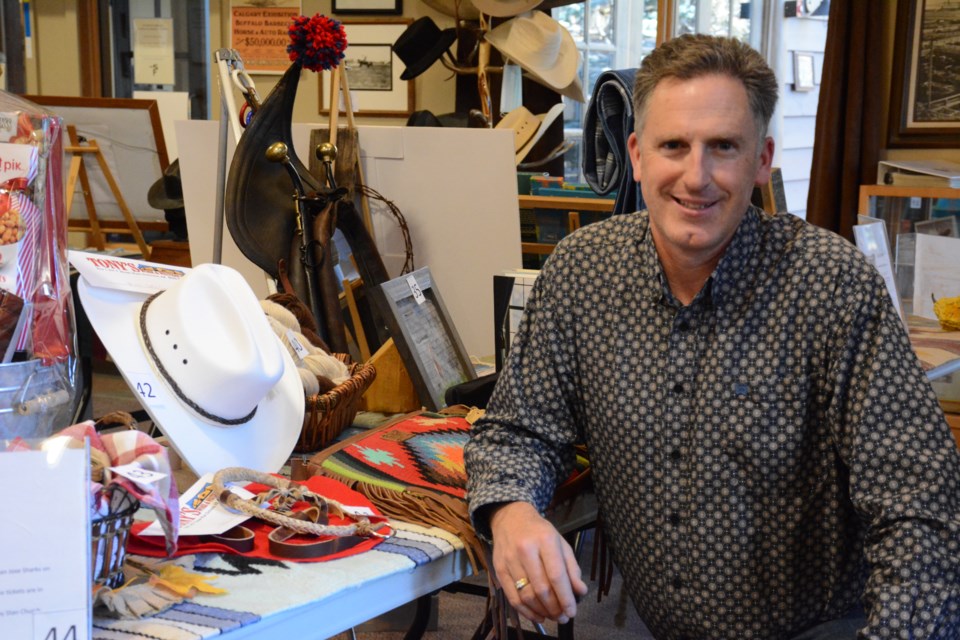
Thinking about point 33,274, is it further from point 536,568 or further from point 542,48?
point 542,48

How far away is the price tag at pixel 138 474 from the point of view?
1059mm

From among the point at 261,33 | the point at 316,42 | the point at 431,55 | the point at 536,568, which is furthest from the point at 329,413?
the point at 261,33

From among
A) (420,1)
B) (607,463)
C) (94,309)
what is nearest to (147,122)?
(420,1)

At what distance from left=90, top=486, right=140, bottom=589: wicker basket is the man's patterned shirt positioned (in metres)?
0.47

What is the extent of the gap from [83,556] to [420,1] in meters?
5.23

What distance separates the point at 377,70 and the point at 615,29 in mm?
1367

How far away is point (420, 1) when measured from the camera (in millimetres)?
5809

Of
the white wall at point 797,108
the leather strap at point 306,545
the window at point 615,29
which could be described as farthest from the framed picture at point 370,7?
the leather strap at point 306,545

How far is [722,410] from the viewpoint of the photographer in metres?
1.44

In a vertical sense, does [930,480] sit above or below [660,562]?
above

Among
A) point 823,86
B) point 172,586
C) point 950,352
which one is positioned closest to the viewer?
point 172,586

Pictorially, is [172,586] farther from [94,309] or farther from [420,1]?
[420,1]

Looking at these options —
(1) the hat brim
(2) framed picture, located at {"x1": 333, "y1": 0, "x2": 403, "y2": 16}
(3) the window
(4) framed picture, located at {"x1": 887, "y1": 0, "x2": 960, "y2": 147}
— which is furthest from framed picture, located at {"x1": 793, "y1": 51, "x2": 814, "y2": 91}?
(2) framed picture, located at {"x1": 333, "y1": 0, "x2": 403, "y2": 16}

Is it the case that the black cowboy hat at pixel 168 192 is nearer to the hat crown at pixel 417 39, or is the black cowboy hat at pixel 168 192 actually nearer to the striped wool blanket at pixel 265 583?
the hat crown at pixel 417 39
